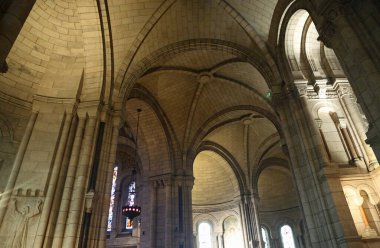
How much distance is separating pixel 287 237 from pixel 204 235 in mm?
6607

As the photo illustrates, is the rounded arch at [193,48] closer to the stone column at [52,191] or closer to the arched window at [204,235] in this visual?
the stone column at [52,191]

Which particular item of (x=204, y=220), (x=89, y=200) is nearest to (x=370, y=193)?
(x=89, y=200)

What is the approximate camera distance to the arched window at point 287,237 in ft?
71.7

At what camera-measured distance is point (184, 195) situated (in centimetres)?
1388

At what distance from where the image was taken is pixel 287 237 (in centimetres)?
2208

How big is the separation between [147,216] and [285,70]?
30.0ft

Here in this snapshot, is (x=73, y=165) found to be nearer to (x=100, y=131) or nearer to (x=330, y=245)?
(x=100, y=131)

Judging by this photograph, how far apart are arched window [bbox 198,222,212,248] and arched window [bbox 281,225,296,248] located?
5.97m

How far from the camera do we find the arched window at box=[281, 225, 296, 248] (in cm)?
2184

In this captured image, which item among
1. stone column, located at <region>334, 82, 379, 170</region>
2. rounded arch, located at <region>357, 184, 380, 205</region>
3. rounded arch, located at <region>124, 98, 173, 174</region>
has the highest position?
rounded arch, located at <region>124, 98, 173, 174</region>

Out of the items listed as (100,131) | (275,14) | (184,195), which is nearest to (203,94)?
(184,195)

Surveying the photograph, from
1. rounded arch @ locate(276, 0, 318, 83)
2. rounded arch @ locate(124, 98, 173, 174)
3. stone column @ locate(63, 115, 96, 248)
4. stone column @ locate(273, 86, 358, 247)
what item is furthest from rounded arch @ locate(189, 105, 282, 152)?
stone column @ locate(63, 115, 96, 248)

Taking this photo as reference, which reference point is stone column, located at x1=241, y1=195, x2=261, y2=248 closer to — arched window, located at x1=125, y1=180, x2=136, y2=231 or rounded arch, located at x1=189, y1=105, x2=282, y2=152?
rounded arch, located at x1=189, y1=105, x2=282, y2=152

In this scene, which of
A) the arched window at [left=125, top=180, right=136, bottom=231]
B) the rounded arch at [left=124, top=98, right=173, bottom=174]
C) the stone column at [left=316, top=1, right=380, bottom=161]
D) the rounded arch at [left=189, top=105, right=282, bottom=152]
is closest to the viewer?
the stone column at [left=316, top=1, right=380, bottom=161]
